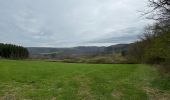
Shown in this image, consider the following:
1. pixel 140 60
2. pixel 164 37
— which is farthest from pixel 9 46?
pixel 164 37

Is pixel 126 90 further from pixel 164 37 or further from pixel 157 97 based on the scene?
pixel 164 37

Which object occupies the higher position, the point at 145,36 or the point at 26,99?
the point at 145,36

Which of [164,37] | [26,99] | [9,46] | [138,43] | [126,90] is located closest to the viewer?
[26,99]

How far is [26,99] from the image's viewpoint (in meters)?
13.5

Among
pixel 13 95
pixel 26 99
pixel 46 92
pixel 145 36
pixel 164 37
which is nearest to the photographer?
pixel 26 99

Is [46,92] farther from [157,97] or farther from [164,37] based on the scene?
[164,37]

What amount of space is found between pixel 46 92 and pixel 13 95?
1.91 m

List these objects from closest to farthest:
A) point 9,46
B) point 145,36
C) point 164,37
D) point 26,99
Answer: point 26,99 → point 164,37 → point 145,36 → point 9,46

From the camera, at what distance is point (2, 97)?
13844mm

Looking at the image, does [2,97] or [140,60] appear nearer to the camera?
[2,97]

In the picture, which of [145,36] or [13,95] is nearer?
[13,95]

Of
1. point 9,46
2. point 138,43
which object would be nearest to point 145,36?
point 138,43

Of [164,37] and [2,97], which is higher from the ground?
[164,37]

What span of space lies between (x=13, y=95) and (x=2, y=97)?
67 cm
